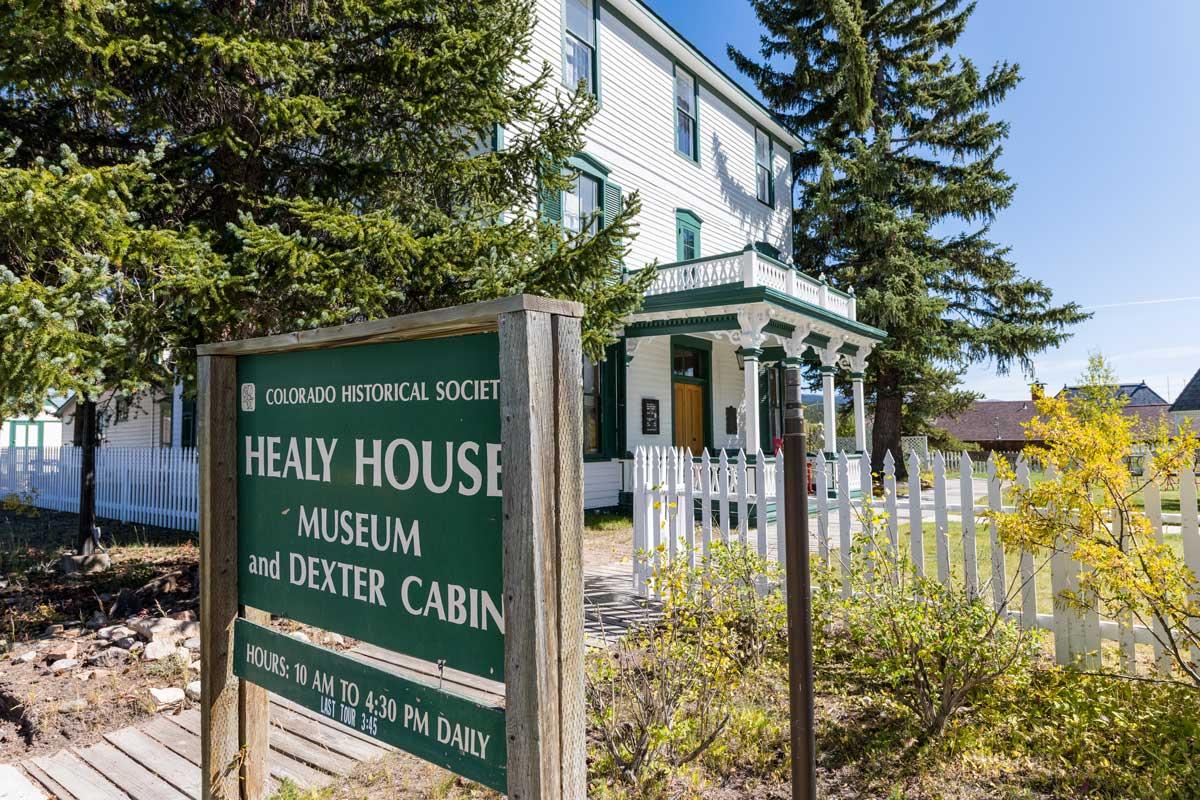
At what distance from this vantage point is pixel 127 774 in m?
3.52

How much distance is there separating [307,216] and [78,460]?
1412cm

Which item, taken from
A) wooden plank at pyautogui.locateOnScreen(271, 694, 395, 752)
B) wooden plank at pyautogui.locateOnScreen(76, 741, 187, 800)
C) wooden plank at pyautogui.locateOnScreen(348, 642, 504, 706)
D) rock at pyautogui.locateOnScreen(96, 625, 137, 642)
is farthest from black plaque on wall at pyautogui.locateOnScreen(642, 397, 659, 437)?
wooden plank at pyautogui.locateOnScreen(76, 741, 187, 800)

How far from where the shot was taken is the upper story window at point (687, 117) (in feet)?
54.3

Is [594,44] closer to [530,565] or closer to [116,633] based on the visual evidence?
[116,633]

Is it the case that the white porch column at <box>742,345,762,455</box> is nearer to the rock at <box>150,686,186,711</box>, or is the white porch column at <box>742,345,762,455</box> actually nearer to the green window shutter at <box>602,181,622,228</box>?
the green window shutter at <box>602,181,622,228</box>

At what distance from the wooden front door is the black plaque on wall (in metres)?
1.04

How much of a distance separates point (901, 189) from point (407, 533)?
83.3 feet

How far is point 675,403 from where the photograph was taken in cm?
1641

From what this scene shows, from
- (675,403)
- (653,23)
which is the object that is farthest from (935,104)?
(675,403)

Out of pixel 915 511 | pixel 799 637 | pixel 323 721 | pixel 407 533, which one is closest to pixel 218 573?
pixel 407 533

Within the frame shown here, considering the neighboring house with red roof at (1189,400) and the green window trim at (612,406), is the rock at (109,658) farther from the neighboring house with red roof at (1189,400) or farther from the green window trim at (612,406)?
the neighboring house with red roof at (1189,400)

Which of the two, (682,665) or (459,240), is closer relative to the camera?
(682,665)

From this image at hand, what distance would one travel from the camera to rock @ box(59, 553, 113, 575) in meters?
8.38

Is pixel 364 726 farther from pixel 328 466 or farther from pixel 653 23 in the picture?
pixel 653 23
